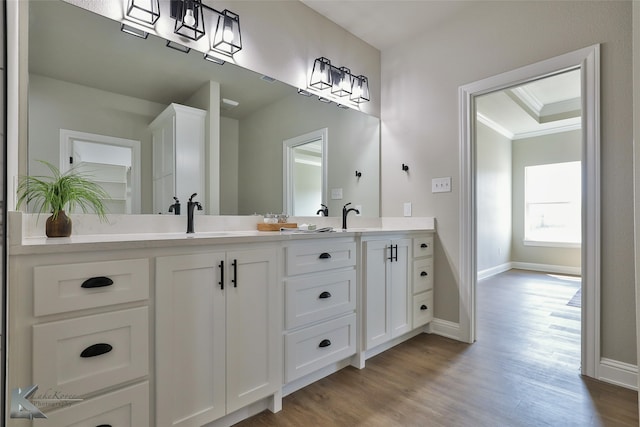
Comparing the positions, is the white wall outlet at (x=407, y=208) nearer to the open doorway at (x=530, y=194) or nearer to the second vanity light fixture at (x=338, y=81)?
the second vanity light fixture at (x=338, y=81)

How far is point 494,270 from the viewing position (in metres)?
5.54

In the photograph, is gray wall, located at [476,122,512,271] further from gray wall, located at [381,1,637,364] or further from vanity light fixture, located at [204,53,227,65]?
vanity light fixture, located at [204,53,227,65]

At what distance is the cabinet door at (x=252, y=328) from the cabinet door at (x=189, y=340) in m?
0.05

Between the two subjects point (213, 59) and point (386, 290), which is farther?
point (386, 290)

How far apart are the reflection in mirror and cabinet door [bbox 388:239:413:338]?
74 centimetres

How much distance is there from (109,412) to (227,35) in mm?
1994

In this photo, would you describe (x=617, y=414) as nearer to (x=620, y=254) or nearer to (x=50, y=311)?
(x=620, y=254)

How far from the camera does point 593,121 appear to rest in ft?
6.38

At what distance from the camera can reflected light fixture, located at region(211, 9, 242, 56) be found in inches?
77.2

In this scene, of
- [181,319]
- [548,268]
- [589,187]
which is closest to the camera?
[181,319]

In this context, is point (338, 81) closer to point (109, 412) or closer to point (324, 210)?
point (324, 210)

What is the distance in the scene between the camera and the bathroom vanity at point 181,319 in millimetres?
995

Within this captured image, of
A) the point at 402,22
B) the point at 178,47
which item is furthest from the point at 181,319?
the point at 402,22

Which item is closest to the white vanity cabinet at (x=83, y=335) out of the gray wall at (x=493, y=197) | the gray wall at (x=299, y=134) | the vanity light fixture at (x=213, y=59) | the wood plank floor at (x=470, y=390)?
the wood plank floor at (x=470, y=390)
